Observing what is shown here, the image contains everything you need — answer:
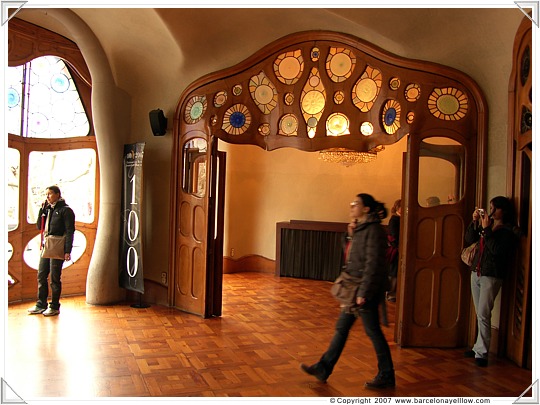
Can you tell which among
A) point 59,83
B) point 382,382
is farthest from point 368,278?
point 59,83

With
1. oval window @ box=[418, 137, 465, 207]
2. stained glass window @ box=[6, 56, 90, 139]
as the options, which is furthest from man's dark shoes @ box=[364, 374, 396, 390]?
stained glass window @ box=[6, 56, 90, 139]

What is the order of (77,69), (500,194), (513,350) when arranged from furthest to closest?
(77,69), (500,194), (513,350)

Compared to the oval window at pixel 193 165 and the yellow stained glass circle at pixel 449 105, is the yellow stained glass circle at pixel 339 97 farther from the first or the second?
the oval window at pixel 193 165

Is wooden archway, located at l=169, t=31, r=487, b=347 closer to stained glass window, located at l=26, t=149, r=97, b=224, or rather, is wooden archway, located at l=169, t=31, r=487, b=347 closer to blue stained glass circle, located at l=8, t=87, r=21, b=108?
stained glass window, located at l=26, t=149, r=97, b=224

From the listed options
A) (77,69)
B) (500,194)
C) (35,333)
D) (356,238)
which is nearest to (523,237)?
(500,194)

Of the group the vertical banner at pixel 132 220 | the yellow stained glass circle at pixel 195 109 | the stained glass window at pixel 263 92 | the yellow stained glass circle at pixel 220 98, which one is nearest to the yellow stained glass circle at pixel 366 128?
the stained glass window at pixel 263 92

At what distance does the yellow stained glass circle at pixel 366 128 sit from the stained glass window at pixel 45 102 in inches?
146

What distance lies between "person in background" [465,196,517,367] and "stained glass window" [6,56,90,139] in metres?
5.07

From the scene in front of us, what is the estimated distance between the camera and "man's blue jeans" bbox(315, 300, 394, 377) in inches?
142

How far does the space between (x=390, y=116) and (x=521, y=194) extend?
1.38m

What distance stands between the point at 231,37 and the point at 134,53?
1.25 metres

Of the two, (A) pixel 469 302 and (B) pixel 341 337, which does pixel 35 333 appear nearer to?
(B) pixel 341 337

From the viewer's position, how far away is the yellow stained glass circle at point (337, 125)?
17.7 ft

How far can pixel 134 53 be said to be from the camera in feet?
20.4
